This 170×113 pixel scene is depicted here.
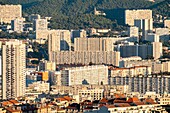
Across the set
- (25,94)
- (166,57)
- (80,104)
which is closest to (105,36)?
(166,57)

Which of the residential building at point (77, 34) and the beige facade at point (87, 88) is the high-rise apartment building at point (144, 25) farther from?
the beige facade at point (87, 88)

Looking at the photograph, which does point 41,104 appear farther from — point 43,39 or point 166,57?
point 43,39

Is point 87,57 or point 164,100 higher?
point 87,57

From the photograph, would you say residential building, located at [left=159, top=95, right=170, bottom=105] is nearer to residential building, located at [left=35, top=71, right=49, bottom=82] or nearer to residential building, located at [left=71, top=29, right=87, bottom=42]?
residential building, located at [left=35, top=71, right=49, bottom=82]

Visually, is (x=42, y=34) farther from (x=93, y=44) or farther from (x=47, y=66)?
(x=47, y=66)

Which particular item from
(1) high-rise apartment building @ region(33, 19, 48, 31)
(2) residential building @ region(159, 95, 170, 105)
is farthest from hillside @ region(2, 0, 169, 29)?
(2) residential building @ region(159, 95, 170, 105)

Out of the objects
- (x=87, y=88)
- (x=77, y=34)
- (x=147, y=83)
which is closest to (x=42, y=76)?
(x=147, y=83)

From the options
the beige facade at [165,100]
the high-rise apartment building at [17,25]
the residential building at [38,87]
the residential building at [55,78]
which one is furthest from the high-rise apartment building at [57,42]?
the beige facade at [165,100]
